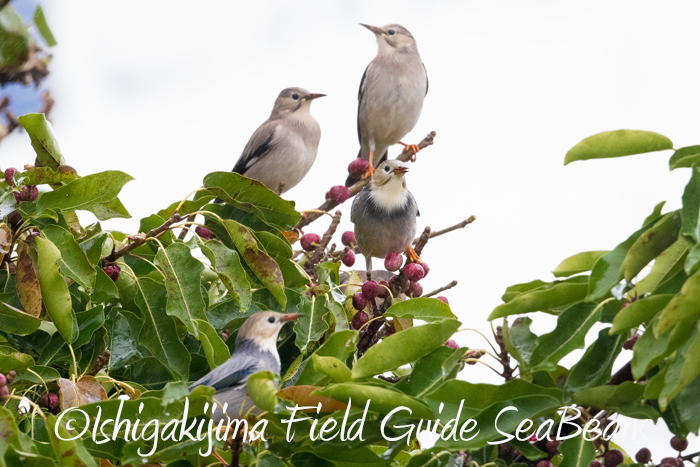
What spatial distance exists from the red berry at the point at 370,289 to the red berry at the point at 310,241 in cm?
95

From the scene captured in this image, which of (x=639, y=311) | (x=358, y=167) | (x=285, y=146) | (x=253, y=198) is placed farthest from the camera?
(x=285, y=146)

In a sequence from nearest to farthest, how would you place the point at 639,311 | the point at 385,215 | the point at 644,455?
1. the point at 639,311
2. the point at 644,455
3. the point at 385,215

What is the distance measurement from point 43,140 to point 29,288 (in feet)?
2.57

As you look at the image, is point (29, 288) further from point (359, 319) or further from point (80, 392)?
point (359, 319)

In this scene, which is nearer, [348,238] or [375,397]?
[375,397]

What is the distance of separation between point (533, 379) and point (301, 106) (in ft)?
17.6

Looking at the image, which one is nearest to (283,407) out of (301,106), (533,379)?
(533,379)

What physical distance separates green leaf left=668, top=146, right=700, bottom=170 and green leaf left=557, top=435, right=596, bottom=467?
751 millimetres

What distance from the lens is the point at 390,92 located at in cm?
777

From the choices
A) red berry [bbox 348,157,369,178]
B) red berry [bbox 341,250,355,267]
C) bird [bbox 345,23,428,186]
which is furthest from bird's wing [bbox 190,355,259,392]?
bird [bbox 345,23,428,186]

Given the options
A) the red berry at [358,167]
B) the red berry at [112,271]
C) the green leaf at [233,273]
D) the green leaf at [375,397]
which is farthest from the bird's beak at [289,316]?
the red berry at [358,167]

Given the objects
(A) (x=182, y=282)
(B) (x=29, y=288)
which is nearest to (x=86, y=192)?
(B) (x=29, y=288)

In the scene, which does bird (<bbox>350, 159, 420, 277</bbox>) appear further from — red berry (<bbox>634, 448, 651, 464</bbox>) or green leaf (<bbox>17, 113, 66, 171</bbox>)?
red berry (<bbox>634, 448, 651, 464</bbox>)

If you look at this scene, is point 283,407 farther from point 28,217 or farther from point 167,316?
point 28,217
